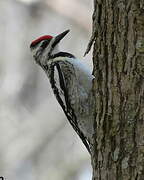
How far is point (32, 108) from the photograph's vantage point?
1036cm

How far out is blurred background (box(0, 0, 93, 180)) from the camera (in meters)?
9.80

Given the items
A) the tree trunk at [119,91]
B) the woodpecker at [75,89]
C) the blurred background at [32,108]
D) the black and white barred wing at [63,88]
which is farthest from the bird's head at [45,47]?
the blurred background at [32,108]

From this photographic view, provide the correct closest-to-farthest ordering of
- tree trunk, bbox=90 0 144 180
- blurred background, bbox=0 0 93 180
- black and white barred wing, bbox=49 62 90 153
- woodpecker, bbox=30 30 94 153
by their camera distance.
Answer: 1. tree trunk, bbox=90 0 144 180
2. woodpecker, bbox=30 30 94 153
3. black and white barred wing, bbox=49 62 90 153
4. blurred background, bbox=0 0 93 180

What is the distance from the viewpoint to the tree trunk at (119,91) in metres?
3.44

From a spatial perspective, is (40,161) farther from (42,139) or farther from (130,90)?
(130,90)

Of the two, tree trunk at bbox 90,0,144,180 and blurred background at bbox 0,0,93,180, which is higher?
tree trunk at bbox 90,0,144,180

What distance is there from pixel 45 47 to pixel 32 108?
5.17m

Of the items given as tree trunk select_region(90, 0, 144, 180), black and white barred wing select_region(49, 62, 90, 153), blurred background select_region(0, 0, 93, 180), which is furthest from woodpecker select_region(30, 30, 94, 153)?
blurred background select_region(0, 0, 93, 180)


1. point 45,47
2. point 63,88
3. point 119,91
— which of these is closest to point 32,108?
point 45,47

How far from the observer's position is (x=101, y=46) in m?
3.74

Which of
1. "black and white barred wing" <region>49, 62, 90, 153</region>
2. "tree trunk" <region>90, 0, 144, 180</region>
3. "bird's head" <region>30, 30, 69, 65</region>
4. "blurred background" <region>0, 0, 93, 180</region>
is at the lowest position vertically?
"blurred background" <region>0, 0, 93, 180</region>

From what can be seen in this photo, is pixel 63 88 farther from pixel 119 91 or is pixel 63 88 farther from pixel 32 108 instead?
pixel 32 108

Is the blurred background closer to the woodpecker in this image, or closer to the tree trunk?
the woodpecker

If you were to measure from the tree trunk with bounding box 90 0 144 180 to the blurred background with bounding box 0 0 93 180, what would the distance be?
5.26m
